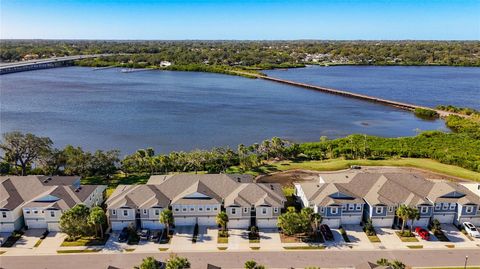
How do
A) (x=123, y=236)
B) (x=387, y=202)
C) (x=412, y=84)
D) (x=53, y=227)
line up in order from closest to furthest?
(x=123, y=236) → (x=53, y=227) → (x=387, y=202) → (x=412, y=84)

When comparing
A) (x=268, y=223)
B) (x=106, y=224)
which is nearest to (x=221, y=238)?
(x=268, y=223)

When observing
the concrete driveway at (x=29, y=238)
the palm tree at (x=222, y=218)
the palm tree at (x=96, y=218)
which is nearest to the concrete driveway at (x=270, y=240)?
the palm tree at (x=222, y=218)

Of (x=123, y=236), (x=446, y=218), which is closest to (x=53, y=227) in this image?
(x=123, y=236)

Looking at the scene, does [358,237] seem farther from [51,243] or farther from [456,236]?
[51,243]

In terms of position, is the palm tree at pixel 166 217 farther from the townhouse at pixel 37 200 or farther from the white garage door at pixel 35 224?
the white garage door at pixel 35 224

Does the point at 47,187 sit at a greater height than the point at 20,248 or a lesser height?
greater

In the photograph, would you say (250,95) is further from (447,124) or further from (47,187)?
(47,187)
